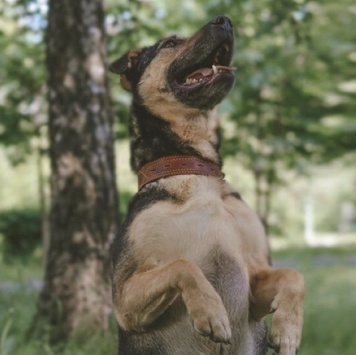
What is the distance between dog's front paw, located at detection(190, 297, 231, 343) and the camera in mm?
3006

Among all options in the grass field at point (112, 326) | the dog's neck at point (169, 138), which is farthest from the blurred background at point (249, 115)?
the dog's neck at point (169, 138)

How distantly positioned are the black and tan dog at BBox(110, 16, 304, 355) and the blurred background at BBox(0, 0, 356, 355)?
1.92 m

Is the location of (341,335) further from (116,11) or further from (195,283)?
(116,11)

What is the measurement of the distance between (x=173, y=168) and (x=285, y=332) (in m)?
1.04

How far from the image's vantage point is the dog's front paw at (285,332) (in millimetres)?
3186

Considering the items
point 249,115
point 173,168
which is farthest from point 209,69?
point 249,115

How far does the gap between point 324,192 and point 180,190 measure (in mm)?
53154

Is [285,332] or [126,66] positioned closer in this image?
[285,332]

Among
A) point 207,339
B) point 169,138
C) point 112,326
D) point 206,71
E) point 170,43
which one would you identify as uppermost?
point 170,43

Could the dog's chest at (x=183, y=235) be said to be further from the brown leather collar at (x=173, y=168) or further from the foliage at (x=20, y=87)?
the foliage at (x=20, y=87)

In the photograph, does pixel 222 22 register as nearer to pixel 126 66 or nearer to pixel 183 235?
pixel 126 66

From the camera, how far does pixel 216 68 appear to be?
3828mm

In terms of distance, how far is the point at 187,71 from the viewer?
391cm

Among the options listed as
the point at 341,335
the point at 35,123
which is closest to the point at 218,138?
the point at 341,335
